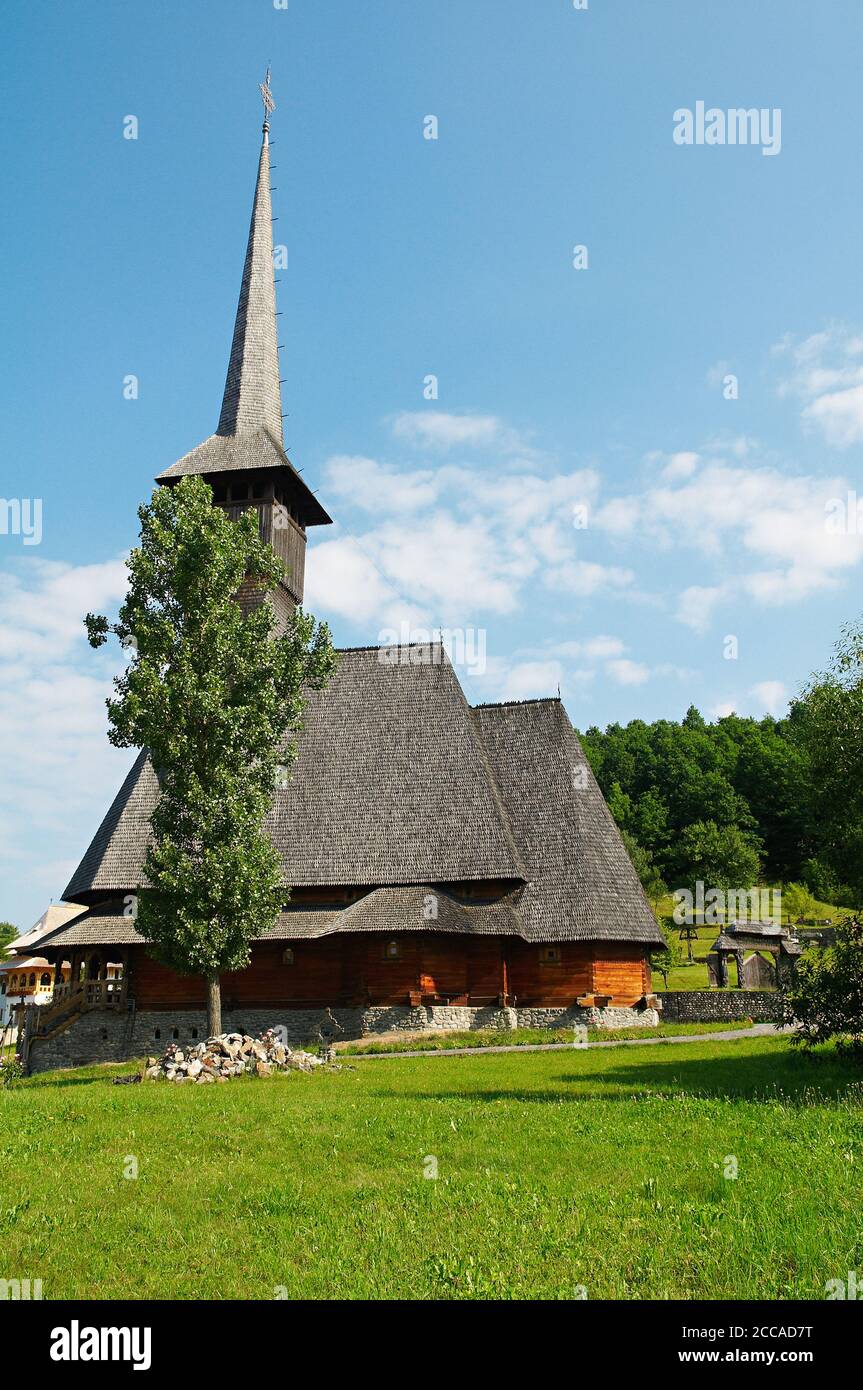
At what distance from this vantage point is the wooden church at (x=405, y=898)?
32.2m

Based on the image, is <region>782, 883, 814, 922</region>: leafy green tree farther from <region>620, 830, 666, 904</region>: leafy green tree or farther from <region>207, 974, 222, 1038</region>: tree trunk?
<region>207, 974, 222, 1038</region>: tree trunk

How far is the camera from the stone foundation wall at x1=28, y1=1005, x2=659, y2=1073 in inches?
1266

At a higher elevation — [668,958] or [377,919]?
[377,919]

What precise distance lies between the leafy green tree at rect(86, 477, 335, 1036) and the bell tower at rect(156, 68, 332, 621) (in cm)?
1341

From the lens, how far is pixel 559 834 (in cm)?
3572

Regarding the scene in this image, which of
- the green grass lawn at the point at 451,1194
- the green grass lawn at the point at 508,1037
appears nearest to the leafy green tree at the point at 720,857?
the green grass lawn at the point at 508,1037

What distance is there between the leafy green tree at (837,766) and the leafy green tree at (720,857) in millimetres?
50585

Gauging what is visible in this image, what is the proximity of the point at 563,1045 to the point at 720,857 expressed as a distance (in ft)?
189

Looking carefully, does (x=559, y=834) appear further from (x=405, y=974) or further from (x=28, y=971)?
(x=28, y=971)

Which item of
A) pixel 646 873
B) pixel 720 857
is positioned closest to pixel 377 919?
pixel 646 873

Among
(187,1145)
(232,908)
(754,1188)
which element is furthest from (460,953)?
(754,1188)

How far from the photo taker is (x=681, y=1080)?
52.0ft

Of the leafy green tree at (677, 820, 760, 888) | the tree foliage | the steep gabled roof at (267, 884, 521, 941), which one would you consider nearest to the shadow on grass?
the steep gabled roof at (267, 884, 521, 941)
